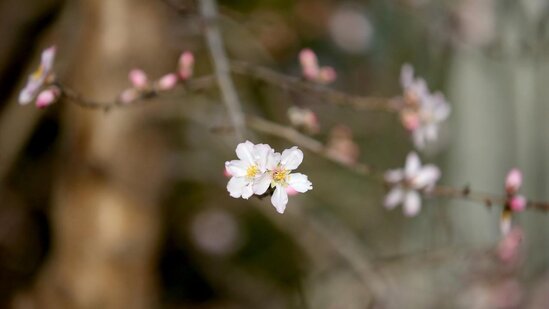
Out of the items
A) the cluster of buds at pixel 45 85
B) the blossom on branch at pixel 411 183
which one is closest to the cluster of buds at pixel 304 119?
the blossom on branch at pixel 411 183

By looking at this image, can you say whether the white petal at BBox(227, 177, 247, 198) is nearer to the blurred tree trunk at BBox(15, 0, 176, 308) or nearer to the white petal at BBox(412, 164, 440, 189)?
the white petal at BBox(412, 164, 440, 189)

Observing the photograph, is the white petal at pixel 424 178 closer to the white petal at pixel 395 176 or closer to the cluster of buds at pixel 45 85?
the white petal at pixel 395 176

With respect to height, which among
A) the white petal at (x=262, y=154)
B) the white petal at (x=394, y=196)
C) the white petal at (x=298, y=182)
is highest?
the white petal at (x=394, y=196)

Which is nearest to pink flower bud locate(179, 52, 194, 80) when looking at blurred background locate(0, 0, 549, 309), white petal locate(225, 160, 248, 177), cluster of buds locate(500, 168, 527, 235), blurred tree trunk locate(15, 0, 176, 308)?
blurred background locate(0, 0, 549, 309)

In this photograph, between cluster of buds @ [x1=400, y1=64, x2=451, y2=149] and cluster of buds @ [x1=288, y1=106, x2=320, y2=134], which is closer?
cluster of buds @ [x1=288, y1=106, x2=320, y2=134]

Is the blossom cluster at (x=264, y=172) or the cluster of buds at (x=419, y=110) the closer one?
the blossom cluster at (x=264, y=172)

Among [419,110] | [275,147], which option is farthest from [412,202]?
[275,147]

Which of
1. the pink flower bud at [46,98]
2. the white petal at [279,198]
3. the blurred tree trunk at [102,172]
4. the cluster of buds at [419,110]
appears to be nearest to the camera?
the white petal at [279,198]
